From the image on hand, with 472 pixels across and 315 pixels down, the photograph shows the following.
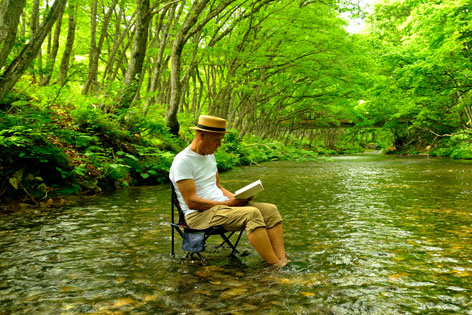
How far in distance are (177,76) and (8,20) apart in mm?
7905

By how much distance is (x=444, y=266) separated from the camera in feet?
13.2

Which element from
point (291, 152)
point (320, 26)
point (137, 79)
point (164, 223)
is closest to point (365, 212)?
point (164, 223)

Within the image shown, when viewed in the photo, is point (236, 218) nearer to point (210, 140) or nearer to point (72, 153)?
point (210, 140)

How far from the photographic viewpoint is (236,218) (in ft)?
12.9

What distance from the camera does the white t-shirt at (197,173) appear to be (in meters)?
4.10

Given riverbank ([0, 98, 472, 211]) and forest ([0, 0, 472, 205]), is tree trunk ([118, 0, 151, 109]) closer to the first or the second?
forest ([0, 0, 472, 205])

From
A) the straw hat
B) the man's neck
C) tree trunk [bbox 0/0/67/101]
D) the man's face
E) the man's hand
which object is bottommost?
the man's hand

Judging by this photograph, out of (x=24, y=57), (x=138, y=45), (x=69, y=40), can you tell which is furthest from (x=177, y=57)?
(x=24, y=57)

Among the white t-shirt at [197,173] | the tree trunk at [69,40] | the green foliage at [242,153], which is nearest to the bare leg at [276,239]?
the white t-shirt at [197,173]

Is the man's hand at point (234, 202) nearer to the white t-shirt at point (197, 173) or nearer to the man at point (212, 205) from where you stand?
the man at point (212, 205)

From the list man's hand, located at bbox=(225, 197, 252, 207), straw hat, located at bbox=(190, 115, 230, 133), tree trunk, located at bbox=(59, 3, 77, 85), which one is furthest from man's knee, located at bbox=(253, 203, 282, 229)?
tree trunk, located at bbox=(59, 3, 77, 85)

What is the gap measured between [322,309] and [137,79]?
9.90 meters

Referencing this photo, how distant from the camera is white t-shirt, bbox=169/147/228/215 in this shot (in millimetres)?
4102

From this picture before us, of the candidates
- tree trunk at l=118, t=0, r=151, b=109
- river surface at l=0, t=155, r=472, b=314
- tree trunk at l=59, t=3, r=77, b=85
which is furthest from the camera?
tree trunk at l=59, t=3, r=77, b=85
